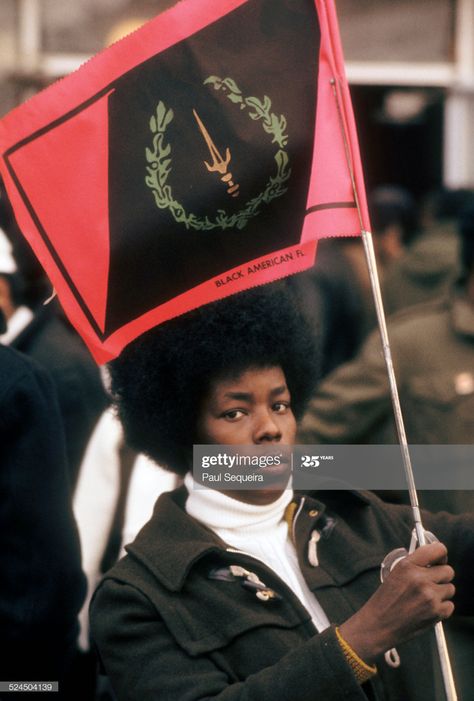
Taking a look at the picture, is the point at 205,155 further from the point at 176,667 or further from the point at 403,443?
the point at 176,667

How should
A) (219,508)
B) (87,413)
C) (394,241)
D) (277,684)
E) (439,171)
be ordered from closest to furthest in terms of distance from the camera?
(277,684) < (219,508) < (87,413) < (394,241) < (439,171)

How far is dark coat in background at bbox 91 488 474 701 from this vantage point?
209 centimetres

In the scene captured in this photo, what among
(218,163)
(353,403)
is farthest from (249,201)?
(353,403)

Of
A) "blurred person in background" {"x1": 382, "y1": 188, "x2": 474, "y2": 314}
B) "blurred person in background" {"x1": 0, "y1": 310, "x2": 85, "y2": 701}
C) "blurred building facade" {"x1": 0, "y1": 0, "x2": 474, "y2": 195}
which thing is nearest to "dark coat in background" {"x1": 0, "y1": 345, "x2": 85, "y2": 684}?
"blurred person in background" {"x1": 0, "y1": 310, "x2": 85, "y2": 701}

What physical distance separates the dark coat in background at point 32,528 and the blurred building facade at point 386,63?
378 centimetres

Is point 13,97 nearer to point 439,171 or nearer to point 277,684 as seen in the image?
point 439,171

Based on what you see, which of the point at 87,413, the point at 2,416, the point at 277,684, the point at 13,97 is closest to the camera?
the point at 277,684

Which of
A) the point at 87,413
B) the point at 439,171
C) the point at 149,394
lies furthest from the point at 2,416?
the point at 439,171

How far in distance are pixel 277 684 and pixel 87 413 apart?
163 centimetres

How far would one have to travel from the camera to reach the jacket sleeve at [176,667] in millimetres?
2059

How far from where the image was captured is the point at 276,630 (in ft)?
7.22

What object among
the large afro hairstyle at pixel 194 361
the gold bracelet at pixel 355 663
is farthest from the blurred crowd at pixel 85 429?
the gold bracelet at pixel 355 663

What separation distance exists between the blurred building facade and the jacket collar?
418 centimetres

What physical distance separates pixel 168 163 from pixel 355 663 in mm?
951
